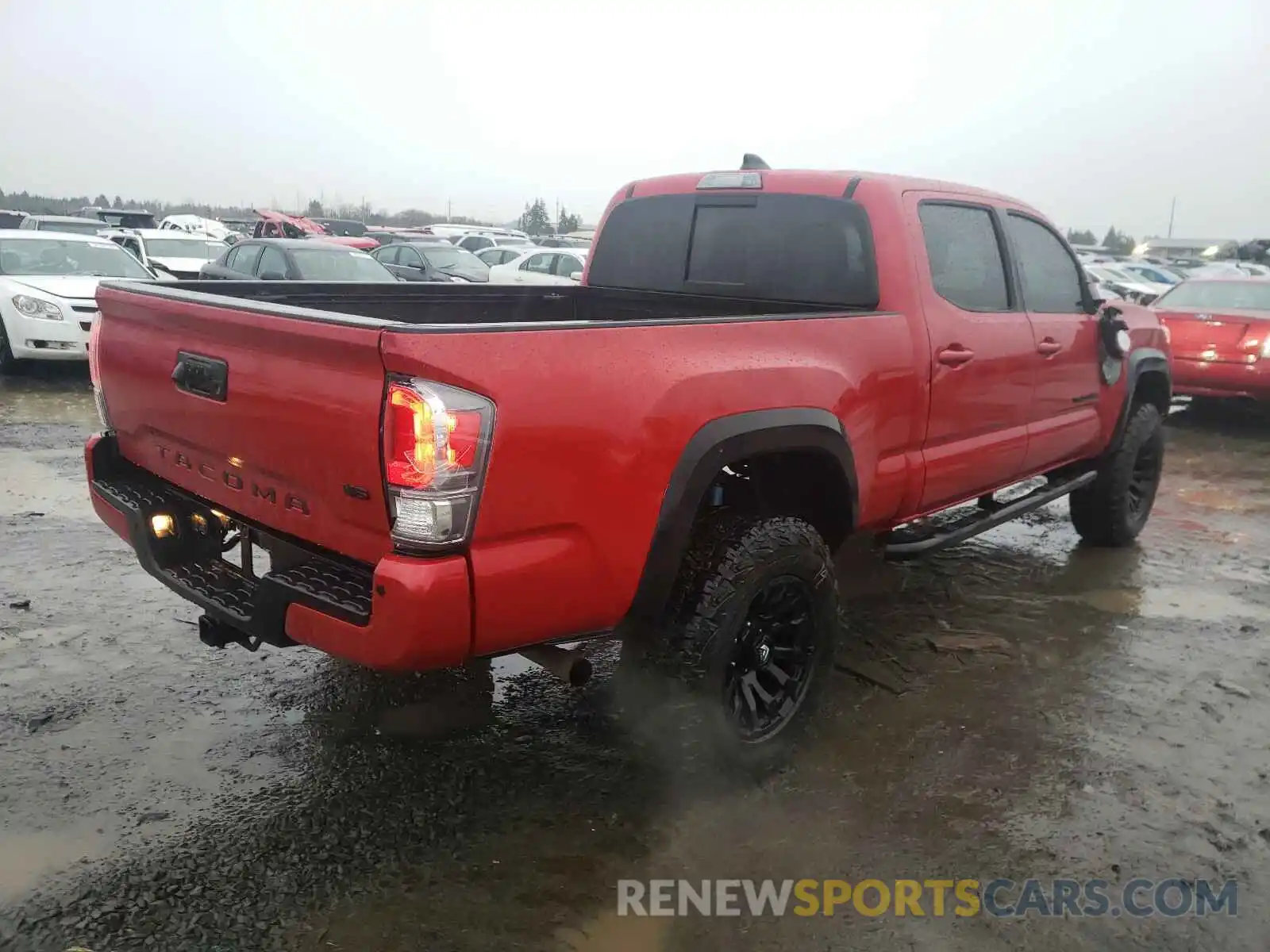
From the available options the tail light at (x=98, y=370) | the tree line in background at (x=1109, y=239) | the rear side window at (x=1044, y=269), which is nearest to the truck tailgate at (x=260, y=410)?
the tail light at (x=98, y=370)

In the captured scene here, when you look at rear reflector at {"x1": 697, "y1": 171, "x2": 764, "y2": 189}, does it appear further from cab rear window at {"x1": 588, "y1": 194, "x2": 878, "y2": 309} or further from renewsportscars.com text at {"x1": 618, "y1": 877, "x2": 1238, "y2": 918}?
renewsportscars.com text at {"x1": 618, "y1": 877, "x2": 1238, "y2": 918}

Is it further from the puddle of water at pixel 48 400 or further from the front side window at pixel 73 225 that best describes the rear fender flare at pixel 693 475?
the front side window at pixel 73 225

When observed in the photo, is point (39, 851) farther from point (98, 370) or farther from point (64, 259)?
point (64, 259)

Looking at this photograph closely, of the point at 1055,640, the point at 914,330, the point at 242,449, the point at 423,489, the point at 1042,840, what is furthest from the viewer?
the point at 1055,640

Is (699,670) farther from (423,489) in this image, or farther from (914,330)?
(914,330)

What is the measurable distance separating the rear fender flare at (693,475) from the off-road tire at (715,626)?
3.4 inches

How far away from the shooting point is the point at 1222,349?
9.36m

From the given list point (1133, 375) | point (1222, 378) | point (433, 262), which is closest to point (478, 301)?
point (1133, 375)

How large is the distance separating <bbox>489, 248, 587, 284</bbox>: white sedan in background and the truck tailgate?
14.3m

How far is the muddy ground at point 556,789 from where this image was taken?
98.3 inches

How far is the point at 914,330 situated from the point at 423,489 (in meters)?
2.16

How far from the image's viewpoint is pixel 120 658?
3.80 metres

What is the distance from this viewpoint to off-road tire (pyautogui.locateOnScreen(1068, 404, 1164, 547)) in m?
5.48

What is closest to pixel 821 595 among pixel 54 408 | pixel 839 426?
pixel 839 426
